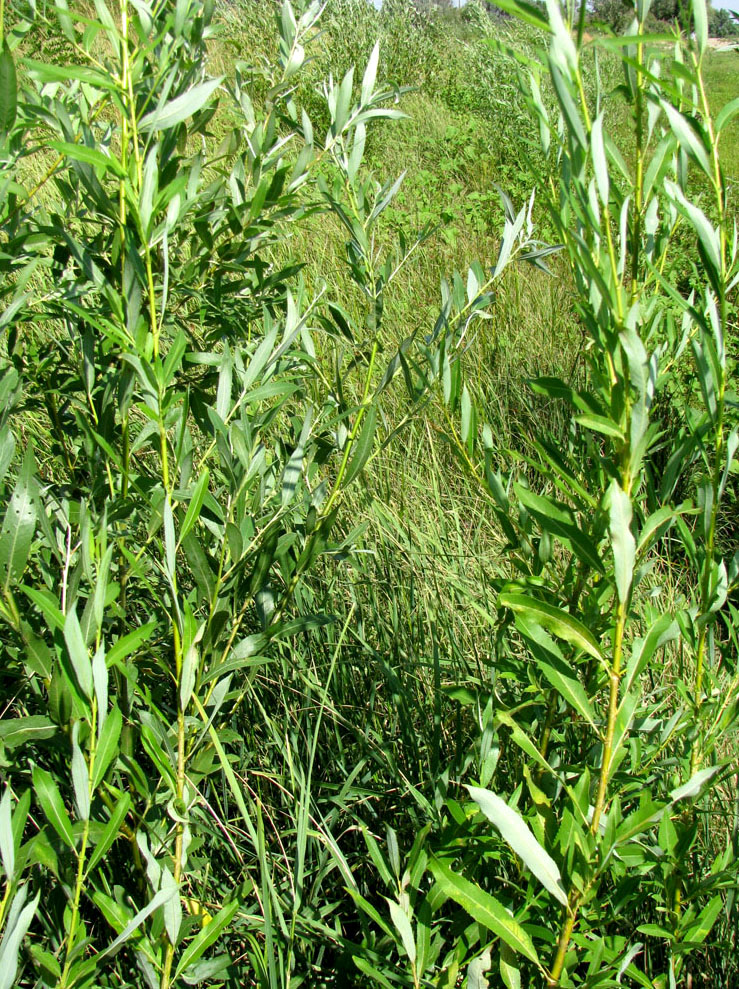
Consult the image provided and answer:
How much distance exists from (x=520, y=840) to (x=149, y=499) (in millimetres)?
620

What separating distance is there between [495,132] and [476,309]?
539 centimetres

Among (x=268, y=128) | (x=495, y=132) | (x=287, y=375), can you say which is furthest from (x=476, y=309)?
(x=495, y=132)

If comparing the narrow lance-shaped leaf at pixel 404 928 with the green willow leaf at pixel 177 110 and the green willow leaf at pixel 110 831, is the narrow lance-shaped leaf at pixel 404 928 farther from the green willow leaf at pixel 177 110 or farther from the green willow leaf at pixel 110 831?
→ the green willow leaf at pixel 177 110

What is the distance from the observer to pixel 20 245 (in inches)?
41.3

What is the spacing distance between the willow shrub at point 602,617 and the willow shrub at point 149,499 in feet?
0.77

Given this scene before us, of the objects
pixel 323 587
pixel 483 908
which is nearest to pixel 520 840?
pixel 483 908

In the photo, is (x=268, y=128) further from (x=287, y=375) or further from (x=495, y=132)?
(x=495, y=132)

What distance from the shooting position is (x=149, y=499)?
101 centimetres

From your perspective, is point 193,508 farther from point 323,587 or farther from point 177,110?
point 323,587

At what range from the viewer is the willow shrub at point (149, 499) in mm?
775

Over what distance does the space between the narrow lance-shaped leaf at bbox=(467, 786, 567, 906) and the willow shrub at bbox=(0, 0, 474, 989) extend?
308 mm

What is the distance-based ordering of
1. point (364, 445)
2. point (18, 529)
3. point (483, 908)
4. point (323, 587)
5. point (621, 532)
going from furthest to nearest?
point (323, 587) < point (364, 445) < point (18, 529) < point (483, 908) < point (621, 532)

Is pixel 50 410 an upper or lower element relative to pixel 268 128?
lower

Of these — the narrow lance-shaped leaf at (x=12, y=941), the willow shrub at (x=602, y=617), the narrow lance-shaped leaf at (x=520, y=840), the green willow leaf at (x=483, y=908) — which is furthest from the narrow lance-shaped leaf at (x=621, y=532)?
the narrow lance-shaped leaf at (x=12, y=941)
